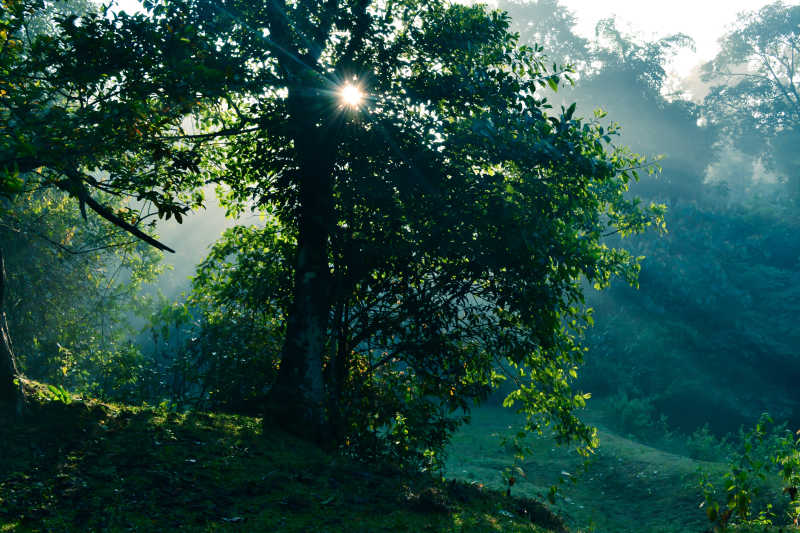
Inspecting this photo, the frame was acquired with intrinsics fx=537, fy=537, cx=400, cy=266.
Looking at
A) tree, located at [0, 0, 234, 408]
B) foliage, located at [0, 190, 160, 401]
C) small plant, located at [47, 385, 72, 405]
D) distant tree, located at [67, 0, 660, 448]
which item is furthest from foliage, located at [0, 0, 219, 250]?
foliage, located at [0, 190, 160, 401]

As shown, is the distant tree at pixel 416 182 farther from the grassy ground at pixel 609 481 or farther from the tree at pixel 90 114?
the grassy ground at pixel 609 481

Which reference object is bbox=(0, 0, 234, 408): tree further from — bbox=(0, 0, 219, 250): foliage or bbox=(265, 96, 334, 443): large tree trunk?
bbox=(265, 96, 334, 443): large tree trunk

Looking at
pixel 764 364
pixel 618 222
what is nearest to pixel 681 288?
pixel 764 364

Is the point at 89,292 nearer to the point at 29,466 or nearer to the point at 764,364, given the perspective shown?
the point at 29,466

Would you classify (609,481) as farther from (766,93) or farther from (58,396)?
(766,93)

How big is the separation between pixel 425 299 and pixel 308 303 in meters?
Answer: 1.97

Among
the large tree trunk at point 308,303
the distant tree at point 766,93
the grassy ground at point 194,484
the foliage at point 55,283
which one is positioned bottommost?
the grassy ground at point 194,484

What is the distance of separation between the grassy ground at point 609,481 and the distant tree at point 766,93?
3498 cm

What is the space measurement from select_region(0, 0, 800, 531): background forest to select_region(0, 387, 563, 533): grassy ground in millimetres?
1123

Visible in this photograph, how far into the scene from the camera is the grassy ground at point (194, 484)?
4.97 metres

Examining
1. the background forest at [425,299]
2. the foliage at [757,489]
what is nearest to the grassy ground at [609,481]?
the background forest at [425,299]

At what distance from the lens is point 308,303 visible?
28.9ft

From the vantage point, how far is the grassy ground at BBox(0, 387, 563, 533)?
4969 mm

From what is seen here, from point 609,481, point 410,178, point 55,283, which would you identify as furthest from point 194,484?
point 55,283
